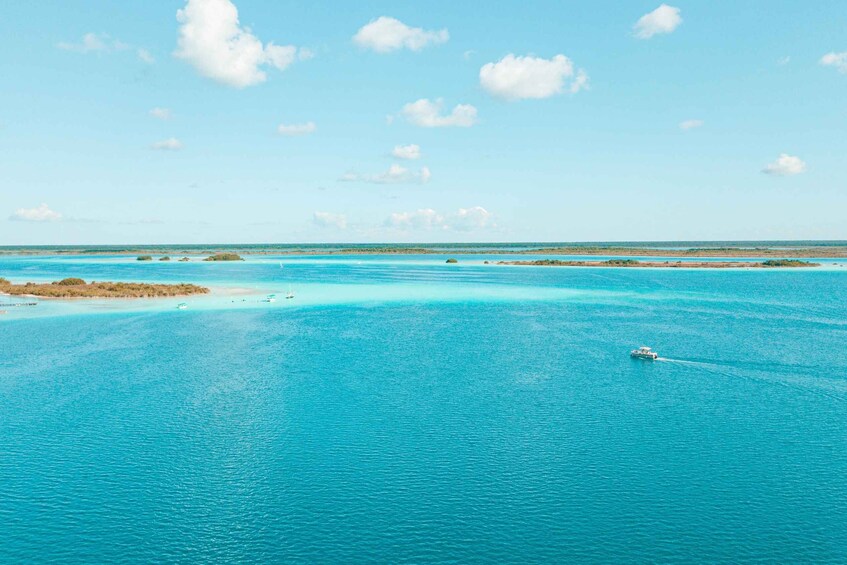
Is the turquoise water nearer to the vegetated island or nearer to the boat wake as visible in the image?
the boat wake

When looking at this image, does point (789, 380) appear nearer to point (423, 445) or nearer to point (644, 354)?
point (644, 354)

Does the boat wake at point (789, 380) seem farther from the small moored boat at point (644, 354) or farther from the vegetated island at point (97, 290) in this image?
the vegetated island at point (97, 290)

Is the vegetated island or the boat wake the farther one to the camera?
the vegetated island

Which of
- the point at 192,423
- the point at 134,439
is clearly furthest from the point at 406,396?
the point at 134,439

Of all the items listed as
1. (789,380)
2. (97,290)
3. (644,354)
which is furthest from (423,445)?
(97,290)

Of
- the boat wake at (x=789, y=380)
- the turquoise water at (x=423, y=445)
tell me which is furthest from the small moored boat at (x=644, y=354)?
the boat wake at (x=789, y=380)

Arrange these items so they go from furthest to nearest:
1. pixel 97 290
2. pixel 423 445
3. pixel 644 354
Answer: pixel 97 290 → pixel 644 354 → pixel 423 445

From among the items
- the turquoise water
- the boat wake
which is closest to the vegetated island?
the turquoise water
